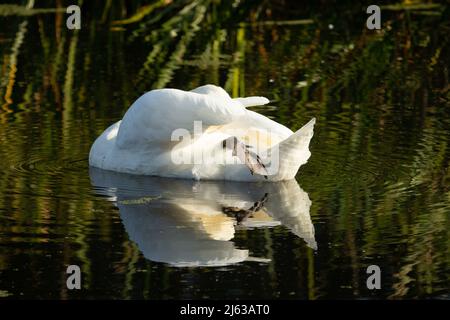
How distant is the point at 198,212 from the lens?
8.12 m

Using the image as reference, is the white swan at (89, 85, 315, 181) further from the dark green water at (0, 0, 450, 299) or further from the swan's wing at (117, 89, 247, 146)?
the dark green water at (0, 0, 450, 299)

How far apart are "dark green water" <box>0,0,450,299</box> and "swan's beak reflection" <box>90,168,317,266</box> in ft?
0.07

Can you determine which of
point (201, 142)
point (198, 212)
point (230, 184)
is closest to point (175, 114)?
point (201, 142)

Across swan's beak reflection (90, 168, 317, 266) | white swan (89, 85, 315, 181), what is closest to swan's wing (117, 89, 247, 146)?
white swan (89, 85, 315, 181)

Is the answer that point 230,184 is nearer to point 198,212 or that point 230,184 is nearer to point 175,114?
point 175,114

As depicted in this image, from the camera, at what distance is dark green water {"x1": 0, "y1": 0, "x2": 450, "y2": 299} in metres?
6.75

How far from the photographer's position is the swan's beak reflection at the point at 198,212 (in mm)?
7184

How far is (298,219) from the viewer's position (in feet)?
25.9

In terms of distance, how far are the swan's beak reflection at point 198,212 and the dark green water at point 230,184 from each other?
0.02 m

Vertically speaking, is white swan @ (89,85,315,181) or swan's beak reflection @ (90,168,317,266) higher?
white swan @ (89,85,315,181)

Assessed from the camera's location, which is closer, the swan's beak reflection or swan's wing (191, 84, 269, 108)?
the swan's beak reflection

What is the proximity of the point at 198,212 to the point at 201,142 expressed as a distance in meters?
1.02

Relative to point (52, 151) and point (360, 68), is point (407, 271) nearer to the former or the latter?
point (52, 151)

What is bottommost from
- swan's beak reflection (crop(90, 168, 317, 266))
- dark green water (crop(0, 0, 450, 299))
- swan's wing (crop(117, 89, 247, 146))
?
swan's beak reflection (crop(90, 168, 317, 266))
